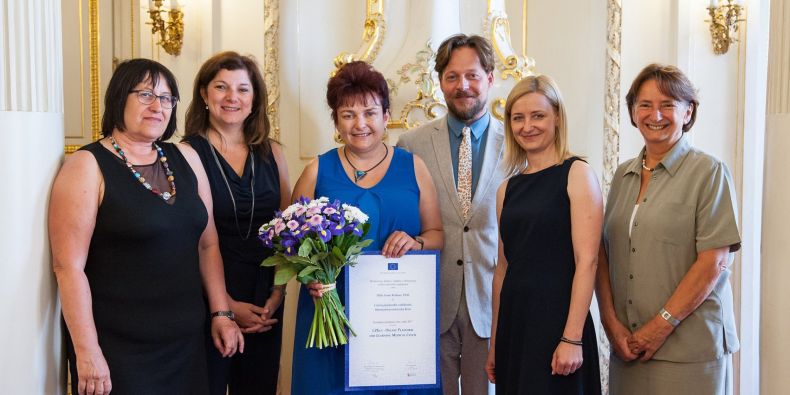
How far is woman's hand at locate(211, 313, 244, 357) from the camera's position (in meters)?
2.64

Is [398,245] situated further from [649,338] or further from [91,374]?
[91,374]

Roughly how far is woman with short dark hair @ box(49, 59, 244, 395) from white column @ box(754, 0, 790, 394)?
1.82 metres

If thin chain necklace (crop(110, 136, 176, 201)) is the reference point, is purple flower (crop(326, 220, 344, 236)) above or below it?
below

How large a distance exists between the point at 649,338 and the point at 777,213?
22.2 inches

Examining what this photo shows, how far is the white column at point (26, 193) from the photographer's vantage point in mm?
2152

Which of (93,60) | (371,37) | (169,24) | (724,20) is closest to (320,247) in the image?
(371,37)

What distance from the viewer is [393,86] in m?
3.80

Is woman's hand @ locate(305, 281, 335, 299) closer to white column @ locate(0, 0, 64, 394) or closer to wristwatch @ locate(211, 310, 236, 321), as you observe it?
wristwatch @ locate(211, 310, 236, 321)

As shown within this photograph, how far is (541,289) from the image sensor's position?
7.90 ft

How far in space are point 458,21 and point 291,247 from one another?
1.94 m

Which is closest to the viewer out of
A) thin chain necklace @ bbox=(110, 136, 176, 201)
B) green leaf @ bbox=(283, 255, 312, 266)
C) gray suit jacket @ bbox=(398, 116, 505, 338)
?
thin chain necklace @ bbox=(110, 136, 176, 201)

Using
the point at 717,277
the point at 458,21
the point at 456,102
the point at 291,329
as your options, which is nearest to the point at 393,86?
the point at 458,21

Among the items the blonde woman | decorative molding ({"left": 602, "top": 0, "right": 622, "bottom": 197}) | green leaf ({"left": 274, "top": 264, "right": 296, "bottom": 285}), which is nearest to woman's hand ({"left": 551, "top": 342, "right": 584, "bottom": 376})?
the blonde woman

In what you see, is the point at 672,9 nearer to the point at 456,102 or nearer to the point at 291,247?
the point at 456,102
